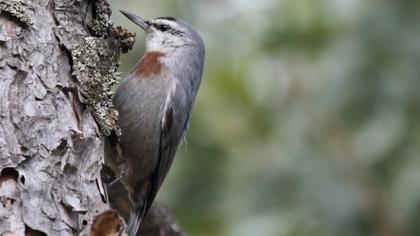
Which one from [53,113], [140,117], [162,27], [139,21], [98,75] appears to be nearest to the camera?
[53,113]

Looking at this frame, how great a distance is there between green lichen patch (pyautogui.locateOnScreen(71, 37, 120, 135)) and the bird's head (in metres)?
1.33

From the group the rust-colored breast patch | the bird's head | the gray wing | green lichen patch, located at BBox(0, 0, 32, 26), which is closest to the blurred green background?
the gray wing

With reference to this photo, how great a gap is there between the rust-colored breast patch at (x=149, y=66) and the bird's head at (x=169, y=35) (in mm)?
176

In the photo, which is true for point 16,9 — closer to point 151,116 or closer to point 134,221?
point 151,116

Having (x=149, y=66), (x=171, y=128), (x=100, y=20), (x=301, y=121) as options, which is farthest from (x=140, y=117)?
(x=301, y=121)

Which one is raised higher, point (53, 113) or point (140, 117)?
point (53, 113)

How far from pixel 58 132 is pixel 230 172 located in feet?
12.3

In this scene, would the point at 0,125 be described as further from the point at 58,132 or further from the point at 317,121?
the point at 317,121

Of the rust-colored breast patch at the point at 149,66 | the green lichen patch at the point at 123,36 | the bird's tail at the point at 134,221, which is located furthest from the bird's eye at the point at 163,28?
the bird's tail at the point at 134,221

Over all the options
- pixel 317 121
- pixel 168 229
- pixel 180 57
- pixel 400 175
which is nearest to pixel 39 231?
pixel 168 229

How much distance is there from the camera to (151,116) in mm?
5406

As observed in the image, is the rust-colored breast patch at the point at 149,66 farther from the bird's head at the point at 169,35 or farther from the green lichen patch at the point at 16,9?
the green lichen patch at the point at 16,9

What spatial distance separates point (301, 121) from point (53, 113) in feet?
11.7

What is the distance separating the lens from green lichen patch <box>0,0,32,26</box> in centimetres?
378
